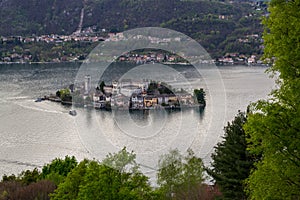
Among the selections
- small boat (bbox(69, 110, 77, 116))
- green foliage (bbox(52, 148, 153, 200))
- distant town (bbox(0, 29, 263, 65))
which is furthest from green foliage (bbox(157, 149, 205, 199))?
distant town (bbox(0, 29, 263, 65))

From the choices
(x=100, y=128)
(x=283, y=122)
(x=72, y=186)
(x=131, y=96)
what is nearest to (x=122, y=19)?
(x=131, y=96)

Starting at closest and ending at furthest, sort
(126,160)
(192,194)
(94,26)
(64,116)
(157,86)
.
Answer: (126,160) < (192,194) < (64,116) < (157,86) < (94,26)

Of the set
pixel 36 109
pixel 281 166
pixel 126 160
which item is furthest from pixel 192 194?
pixel 36 109

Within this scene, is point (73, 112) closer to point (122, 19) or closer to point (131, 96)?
point (131, 96)

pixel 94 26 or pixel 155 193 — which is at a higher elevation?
pixel 94 26

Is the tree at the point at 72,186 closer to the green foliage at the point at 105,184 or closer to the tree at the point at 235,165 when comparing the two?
the green foliage at the point at 105,184

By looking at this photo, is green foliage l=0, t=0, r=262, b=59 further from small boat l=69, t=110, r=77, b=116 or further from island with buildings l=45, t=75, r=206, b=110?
small boat l=69, t=110, r=77, b=116

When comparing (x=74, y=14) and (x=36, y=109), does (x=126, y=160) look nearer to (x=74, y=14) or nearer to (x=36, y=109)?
(x=36, y=109)
